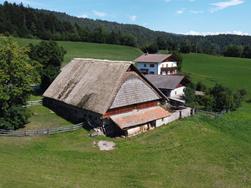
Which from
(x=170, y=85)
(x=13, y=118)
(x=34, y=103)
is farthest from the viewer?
(x=170, y=85)

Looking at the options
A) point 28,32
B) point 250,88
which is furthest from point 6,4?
point 250,88

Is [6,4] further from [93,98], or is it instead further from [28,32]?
[93,98]

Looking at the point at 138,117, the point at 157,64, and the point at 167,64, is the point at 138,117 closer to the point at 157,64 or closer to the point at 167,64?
the point at 157,64

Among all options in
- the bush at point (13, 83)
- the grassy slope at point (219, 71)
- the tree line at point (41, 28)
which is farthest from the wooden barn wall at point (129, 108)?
the tree line at point (41, 28)

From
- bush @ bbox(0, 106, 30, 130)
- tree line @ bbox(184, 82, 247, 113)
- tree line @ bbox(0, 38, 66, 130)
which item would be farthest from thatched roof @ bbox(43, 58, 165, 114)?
tree line @ bbox(184, 82, 247, 113)

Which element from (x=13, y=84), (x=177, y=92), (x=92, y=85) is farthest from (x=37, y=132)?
(x=177, y=92)

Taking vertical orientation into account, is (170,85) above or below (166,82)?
below
